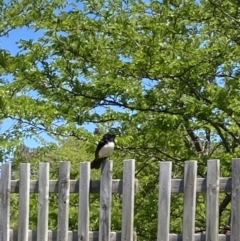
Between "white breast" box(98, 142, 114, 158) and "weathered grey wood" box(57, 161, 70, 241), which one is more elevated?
"white breast" box(98, 142, 114, 158)

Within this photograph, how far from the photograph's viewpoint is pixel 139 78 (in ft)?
20.1

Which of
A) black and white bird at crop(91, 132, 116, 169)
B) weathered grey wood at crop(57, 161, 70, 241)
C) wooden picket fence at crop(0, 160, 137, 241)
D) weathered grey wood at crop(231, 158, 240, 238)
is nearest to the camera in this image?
weathered grey wood at crop(231, 158, 240, 238)

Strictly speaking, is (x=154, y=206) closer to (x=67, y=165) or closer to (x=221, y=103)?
(x=221, y=103)

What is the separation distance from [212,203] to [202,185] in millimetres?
138

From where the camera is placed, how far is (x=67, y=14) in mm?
6648

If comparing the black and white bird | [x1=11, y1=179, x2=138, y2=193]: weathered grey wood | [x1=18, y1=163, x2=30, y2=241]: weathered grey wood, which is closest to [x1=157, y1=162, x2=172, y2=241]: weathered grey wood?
[x1=11, y1=179, x2=138, y2=193]: weathered grey wood

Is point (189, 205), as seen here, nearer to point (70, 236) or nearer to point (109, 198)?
point (109, 198)

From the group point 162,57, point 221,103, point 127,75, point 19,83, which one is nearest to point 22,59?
point 19,83

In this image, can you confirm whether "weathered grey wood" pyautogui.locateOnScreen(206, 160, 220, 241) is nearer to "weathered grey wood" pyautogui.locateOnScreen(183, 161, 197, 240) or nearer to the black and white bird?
→ "weathered grey wood" pyautogui.locateOnScreen(183, 161, 197, 240)

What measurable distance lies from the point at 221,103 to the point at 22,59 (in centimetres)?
245

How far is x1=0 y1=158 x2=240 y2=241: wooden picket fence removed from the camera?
3.39m

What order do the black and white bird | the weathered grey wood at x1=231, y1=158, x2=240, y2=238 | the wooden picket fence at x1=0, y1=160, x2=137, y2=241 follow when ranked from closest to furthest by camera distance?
the weathered grey wood at x1=231, y1=158, x2=240, y2=238 < the wooden picket fence at x1=0, y1=160, x2=137, y2=241 < the black and white bird

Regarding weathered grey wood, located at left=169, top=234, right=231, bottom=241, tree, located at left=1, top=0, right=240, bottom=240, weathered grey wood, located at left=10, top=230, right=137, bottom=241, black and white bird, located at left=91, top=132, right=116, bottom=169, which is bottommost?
weathered grey wood, located at left=10, top=230, right=137, bottom=241

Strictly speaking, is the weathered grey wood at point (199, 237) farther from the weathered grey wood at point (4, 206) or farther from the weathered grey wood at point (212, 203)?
the weathered grey wood at point (4, 206)
